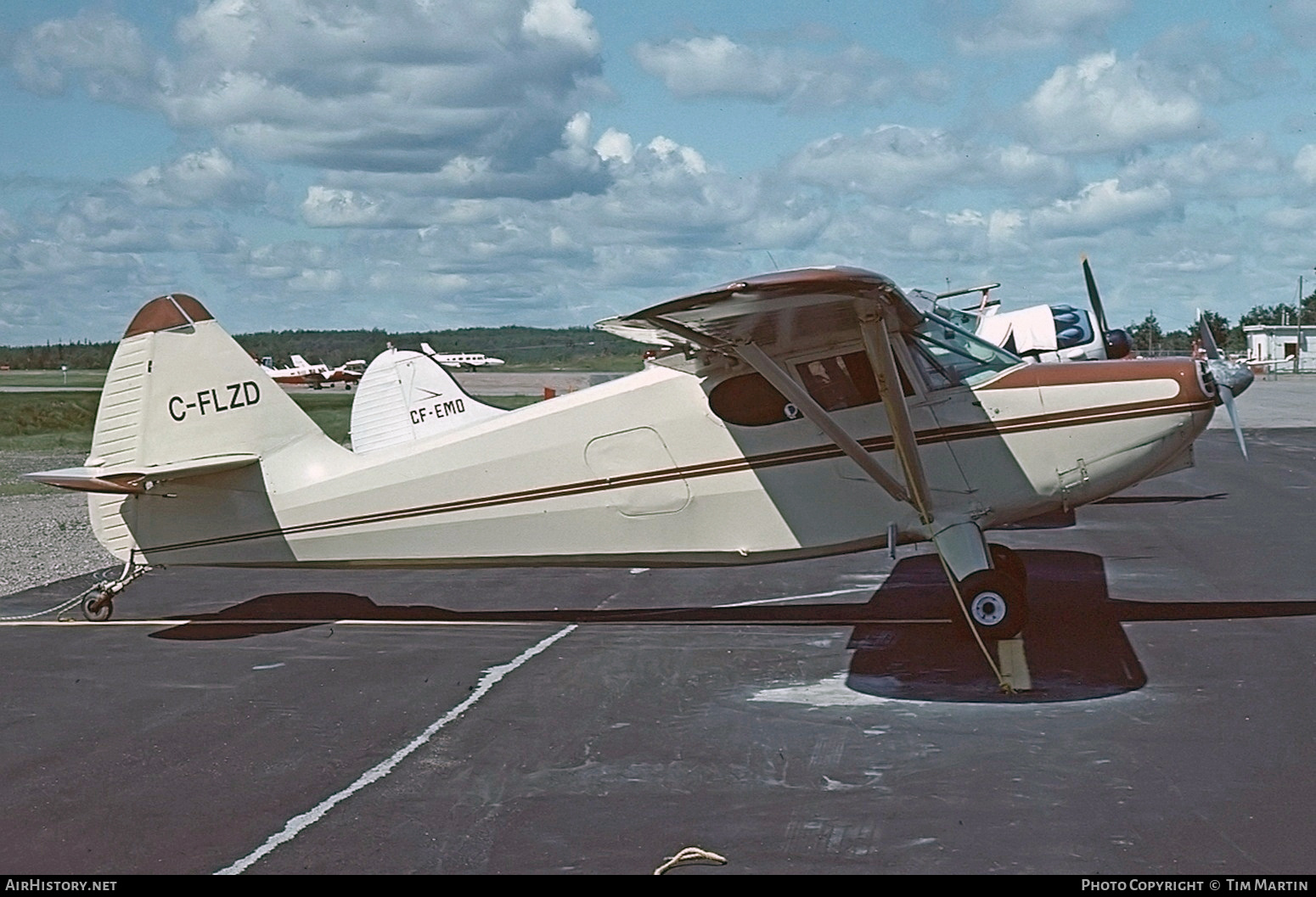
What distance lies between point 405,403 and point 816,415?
8.44 m

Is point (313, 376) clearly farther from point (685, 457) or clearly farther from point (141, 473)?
point (685, 457)

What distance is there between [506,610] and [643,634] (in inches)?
66.8

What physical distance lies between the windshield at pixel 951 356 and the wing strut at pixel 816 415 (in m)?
0.83

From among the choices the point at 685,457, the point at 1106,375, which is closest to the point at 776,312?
the point at 685,457

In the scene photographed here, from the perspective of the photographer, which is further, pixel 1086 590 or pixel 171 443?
pixel 1086 590

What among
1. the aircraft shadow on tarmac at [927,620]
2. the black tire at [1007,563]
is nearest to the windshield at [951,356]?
the black tire at [1007,563]

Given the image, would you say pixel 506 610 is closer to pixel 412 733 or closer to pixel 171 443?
pixel 171 443

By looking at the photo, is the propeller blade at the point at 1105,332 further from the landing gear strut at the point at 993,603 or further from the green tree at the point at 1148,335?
the green tree at the point at 1148,335

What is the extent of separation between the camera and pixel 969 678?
862 cm

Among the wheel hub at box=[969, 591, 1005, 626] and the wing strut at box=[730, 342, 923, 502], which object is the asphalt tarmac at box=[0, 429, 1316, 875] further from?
the wing strut at box=[730, 342, 923, 502]

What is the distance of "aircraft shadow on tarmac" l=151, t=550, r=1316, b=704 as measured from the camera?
852cm

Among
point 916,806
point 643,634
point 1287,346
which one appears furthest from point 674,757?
point 1287,346

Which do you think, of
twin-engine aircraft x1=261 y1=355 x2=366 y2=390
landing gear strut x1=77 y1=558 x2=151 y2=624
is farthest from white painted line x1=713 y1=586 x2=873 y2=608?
twin-engine aircraft x1=261 y1=355 x2=366 y2=390

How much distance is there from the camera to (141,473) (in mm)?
10625
